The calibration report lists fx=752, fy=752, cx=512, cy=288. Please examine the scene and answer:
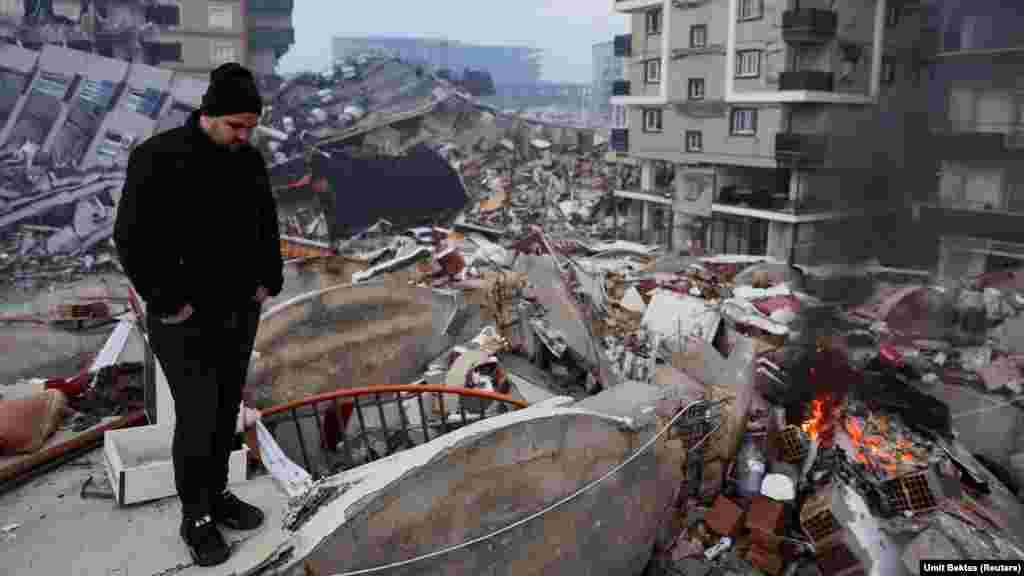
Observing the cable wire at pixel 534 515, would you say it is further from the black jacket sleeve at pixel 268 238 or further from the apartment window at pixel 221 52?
the apartment window at pixel 221 52

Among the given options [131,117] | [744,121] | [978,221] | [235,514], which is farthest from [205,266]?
[131,117]

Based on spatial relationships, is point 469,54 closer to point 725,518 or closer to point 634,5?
point 634,5

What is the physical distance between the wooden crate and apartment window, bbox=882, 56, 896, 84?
66.0 ft

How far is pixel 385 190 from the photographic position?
19188 mm

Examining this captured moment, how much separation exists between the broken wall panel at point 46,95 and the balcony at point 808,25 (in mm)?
19040

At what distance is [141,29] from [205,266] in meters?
25.2

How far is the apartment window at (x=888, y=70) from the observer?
1900cm

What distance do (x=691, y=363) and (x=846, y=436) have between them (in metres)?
1.58

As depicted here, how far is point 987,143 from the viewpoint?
40.2ft

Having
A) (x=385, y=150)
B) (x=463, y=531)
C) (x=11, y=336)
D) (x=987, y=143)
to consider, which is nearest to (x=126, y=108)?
(x=385, y=150)

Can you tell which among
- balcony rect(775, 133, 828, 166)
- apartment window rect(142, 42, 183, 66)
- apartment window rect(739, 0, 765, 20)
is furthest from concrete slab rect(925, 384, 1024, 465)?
apartment window rect(142, 42, 183, 66)

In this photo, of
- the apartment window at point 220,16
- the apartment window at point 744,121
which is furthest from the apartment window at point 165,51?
the apartment window at point 744,121

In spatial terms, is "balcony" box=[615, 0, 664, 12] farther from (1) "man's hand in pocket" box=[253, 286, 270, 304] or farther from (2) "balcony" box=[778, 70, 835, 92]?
(1) "man's hand in pocket" box=[253, 286, 270, 304]

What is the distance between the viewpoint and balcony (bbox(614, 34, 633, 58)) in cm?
2364
